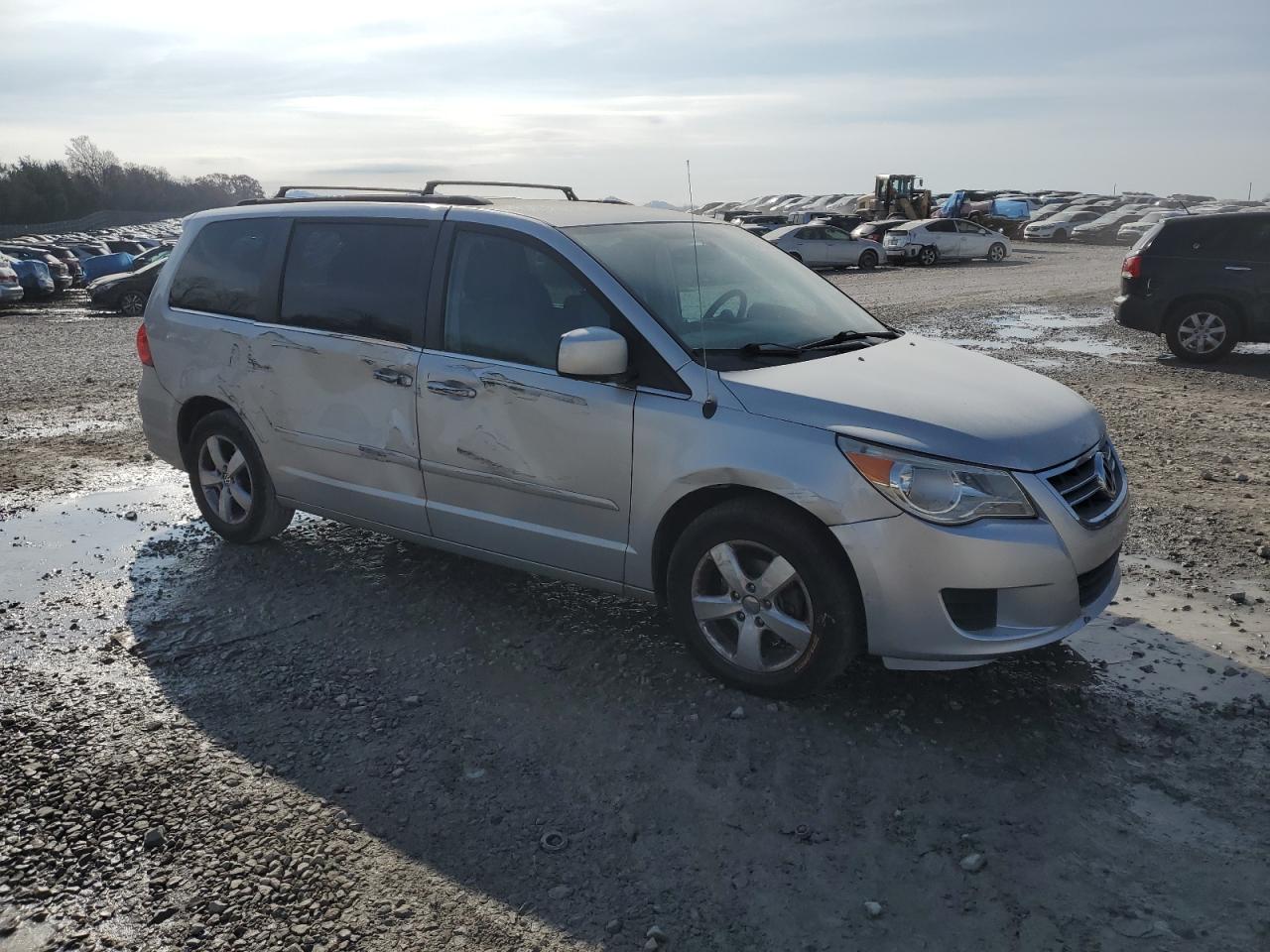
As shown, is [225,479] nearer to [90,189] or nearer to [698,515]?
[698,515]

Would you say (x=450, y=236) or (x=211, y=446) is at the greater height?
(x=450, y=236)

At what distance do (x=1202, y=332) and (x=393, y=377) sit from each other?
407 inches

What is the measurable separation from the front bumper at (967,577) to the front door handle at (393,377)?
2096 mm

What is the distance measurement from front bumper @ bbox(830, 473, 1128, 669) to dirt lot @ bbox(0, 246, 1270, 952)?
14.6 inches

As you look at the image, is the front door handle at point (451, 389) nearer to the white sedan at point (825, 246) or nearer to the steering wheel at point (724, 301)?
the steering wheel at point (724, 301)

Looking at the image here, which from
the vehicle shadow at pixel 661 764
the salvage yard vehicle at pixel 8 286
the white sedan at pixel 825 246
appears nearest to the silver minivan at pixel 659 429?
the vehicle shadow at pixel 661 764

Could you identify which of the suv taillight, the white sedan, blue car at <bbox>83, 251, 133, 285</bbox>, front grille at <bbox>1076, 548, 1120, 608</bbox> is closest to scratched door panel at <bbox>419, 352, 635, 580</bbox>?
front grille at <bbox>1076, 548, 1120, 608</bbox>

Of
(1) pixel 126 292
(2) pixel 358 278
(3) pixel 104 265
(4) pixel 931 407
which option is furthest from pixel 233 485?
(3) pixel 104 265

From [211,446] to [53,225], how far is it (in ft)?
306

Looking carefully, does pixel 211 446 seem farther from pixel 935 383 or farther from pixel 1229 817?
pixel 1229 817

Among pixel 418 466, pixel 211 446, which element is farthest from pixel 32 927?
pixel 211 446

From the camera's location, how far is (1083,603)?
3826mm

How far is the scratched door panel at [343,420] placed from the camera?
4793mm

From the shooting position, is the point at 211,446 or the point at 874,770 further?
the point at 211,446
